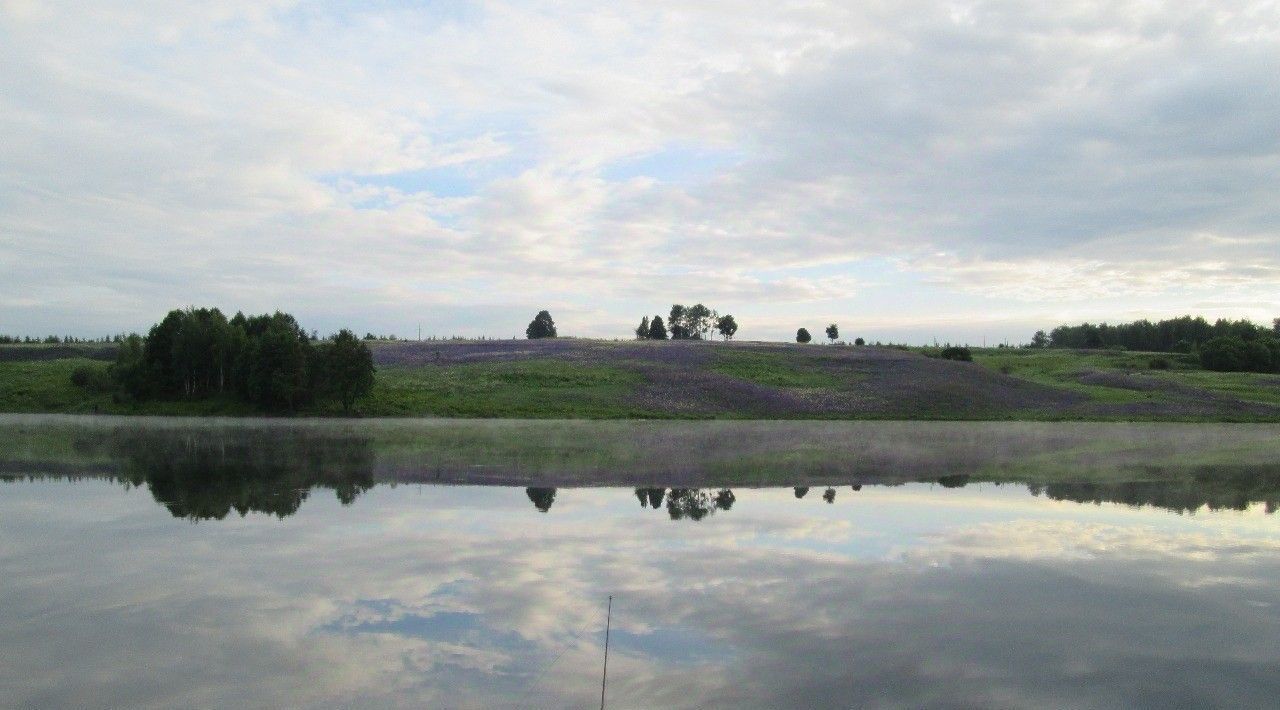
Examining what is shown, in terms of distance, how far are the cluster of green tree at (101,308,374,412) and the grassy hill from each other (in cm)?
186

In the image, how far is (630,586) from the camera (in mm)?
13758

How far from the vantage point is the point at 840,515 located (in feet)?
69.0

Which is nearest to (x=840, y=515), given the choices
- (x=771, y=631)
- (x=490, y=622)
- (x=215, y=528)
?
(x=771, y=631)

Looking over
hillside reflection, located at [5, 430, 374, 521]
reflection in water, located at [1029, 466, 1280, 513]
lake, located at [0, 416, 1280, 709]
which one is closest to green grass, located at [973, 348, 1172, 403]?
reflection in water, located at [1029, 466, 1280, 513]

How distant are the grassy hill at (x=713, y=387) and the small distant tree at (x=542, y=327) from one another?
26371 mm

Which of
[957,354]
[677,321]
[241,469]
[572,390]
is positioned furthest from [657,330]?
[241,469]

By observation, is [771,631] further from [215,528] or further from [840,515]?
[215,528]

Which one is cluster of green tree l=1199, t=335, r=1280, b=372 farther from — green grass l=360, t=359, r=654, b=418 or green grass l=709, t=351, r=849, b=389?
green grass l=360, t=359, r=654, b=418

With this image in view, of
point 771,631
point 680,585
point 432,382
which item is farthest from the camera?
point 432,382

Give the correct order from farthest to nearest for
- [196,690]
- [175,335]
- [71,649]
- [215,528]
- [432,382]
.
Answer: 1. [432,382]
2. [175,335]
3. [215,528]
4. [71,649]
5. [196,690]

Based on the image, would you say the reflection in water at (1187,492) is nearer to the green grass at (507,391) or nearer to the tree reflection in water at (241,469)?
the tree reflection in water at (241,469)

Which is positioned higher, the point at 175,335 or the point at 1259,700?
the point at 175,335

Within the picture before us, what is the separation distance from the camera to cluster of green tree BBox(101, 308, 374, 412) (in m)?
57.1

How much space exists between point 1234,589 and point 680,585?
8752 millimetres
